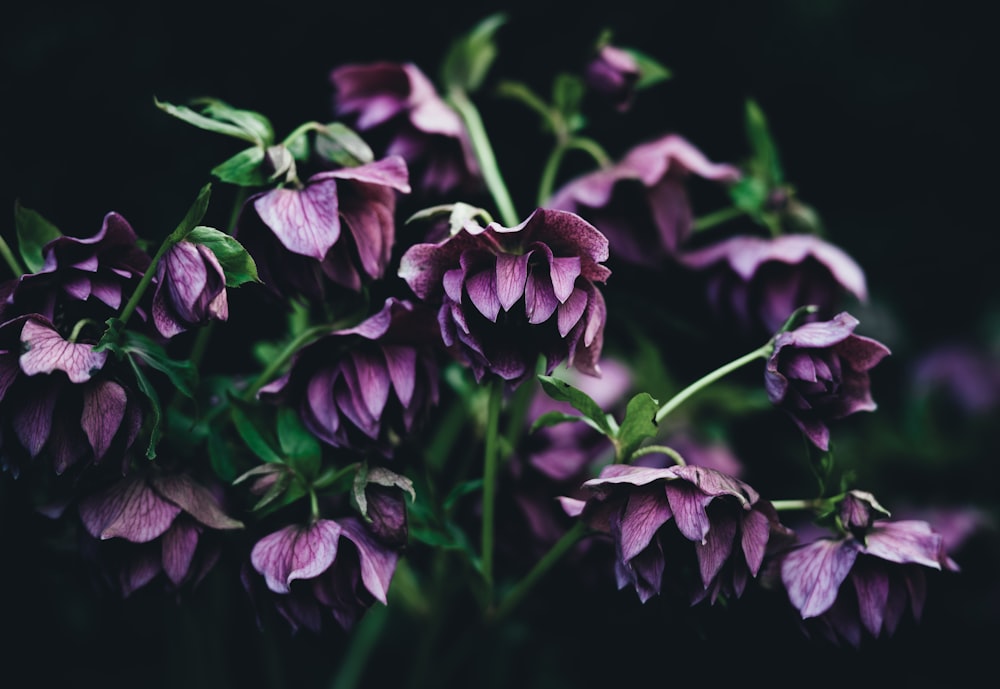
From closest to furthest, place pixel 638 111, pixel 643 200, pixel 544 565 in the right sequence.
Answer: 1. pixel 544 565
2. pixel 643 200
3. pixel 638 111

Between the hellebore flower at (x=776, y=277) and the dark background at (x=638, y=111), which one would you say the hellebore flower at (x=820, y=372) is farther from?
the dark background at (x=638, y=111)

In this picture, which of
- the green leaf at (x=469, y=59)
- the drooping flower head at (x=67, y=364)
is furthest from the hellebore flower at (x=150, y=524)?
the green leaf at (x=469, y=59)

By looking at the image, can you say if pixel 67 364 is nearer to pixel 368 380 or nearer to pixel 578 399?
pixel 368 380

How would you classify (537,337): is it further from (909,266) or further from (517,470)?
(909,266)

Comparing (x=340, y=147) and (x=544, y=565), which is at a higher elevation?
(x=340, y=147)

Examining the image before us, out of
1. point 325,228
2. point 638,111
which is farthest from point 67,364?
point 638,111

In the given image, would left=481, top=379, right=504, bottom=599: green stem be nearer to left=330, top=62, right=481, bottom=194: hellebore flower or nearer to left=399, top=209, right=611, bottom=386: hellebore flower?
left=399, top=209, right=611, bottom=386: hellebore flower
